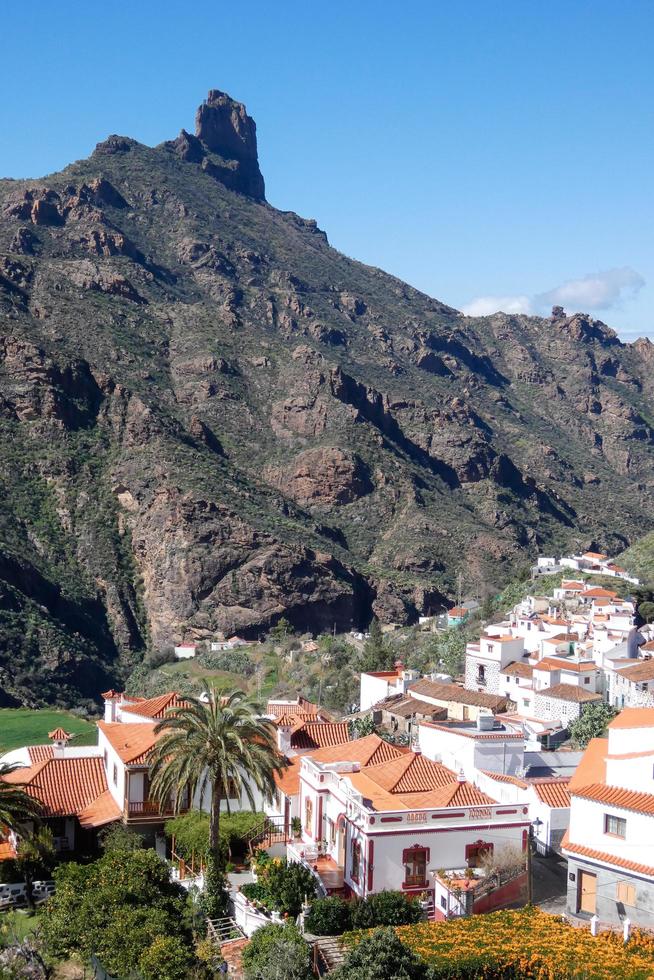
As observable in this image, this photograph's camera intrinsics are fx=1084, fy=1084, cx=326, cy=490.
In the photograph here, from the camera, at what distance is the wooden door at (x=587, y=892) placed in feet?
81.3

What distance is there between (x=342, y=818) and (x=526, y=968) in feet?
26.5

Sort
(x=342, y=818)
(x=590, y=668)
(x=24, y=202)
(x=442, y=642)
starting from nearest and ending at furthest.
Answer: (x=342, y=818), (x=590, y=668), (x=442, y=642), (x=24, y=202)

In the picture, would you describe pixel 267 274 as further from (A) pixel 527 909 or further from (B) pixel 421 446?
(A) pixel 527 909

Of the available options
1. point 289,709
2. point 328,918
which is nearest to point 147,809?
point 328,918

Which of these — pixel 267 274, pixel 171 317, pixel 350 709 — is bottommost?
pixel 350 709

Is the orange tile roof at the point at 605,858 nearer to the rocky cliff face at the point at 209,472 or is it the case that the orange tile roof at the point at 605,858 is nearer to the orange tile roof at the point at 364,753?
the orange tile roof at the point at 364,753

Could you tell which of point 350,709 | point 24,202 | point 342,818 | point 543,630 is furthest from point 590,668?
point 24,202

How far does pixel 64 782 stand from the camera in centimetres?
3522

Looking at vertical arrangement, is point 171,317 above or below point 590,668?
above

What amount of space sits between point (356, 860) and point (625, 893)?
21.8 ft

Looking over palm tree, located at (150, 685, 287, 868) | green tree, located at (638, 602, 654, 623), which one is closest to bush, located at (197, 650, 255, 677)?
green tree, located at (638, 602, 654, 623)

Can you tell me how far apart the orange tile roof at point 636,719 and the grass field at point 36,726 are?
123 ft

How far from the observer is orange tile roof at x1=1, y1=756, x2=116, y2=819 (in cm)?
3356

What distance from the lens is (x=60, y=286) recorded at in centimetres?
14575
